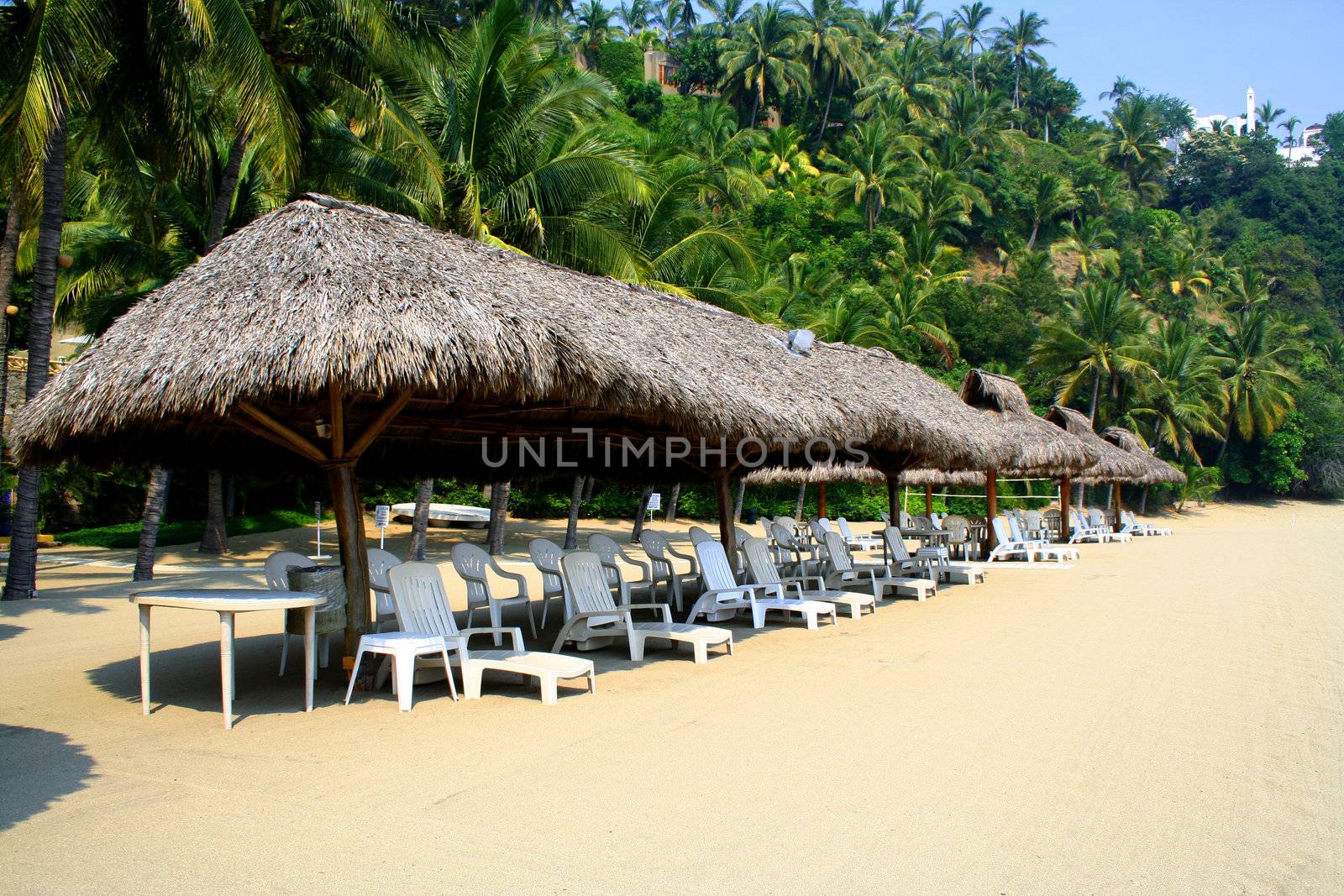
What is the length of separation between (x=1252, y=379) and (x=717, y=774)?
4747 cm

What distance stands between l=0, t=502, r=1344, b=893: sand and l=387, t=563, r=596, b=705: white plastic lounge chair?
0.19 m

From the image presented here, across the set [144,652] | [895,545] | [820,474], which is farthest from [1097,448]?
[144,652]

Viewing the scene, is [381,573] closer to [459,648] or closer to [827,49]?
[459,648]

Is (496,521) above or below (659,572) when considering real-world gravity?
above

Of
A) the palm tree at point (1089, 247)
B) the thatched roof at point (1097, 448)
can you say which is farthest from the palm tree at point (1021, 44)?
the thatched roof at point (1097, 448)

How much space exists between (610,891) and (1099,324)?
120 ft

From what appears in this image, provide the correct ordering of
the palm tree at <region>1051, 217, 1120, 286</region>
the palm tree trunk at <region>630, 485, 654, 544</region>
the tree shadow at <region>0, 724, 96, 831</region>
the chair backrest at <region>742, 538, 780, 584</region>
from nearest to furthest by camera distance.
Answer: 1. the tree shadow at <region>0, 724, 96, 831</region>
2. the chair backrest at <region>742, 538, 780, 584</region>
3. the palm tree trunk at <region>630, 485, 654, 544</region>
4. the palm tree at <region>1051, 217, 1120, 286</region>

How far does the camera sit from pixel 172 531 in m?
20.5

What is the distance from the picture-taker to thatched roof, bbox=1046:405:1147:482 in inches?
990

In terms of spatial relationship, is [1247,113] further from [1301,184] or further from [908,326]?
[908,326]

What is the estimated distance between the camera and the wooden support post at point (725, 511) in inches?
443

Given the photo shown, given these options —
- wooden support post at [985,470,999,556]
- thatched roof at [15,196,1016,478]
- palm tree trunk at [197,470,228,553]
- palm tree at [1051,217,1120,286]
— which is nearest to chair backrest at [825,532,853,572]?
thatched roof at [15,196,1016,478]

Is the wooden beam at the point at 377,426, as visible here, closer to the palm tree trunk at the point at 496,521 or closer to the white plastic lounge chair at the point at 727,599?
the white plastic lounge chair at the point at 727,599

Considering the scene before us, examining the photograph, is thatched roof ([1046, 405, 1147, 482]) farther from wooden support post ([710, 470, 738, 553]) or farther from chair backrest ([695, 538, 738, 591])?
chair backrest ([695, 538, 738, 591])
